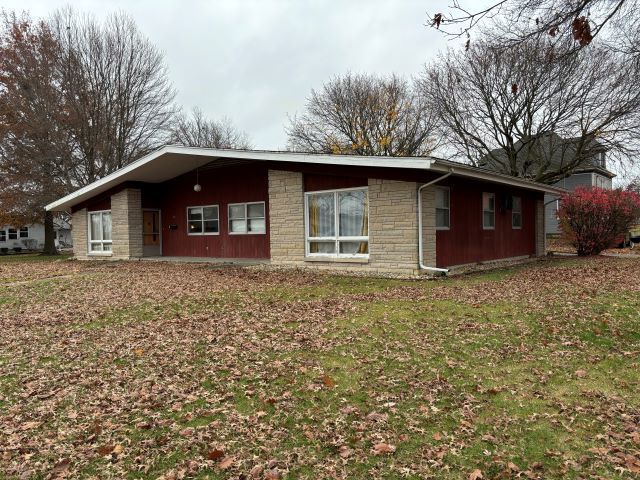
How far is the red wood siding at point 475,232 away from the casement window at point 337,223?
189cm

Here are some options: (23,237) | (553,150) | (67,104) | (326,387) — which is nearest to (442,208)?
(326,387)

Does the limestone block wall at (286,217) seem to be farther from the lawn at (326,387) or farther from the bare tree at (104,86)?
the bare tree at (104,86)

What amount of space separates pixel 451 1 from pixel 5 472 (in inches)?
198

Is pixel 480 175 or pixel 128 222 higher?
pixel 480 175

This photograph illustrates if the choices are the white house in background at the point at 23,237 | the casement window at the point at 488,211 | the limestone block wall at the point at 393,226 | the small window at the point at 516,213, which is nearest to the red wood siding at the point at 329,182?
the limestone block wall at the point at 393,226

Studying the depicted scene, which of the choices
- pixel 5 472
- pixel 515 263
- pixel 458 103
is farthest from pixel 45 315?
pixel 458 103

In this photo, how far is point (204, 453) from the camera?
315cm

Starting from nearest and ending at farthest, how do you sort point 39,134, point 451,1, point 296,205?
point 451,1, point 296,205, point 39,134

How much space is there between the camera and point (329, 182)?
11.9 meters

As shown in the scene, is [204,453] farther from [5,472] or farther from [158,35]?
[158,35]

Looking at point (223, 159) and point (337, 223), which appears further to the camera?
point (223, 159)

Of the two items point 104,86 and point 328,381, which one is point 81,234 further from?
point 328,381

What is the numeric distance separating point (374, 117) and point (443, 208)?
18940mm

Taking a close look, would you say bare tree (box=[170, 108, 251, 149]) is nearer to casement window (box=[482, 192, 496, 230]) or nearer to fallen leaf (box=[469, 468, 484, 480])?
casement window (box=[482, 192, 496, 230])
